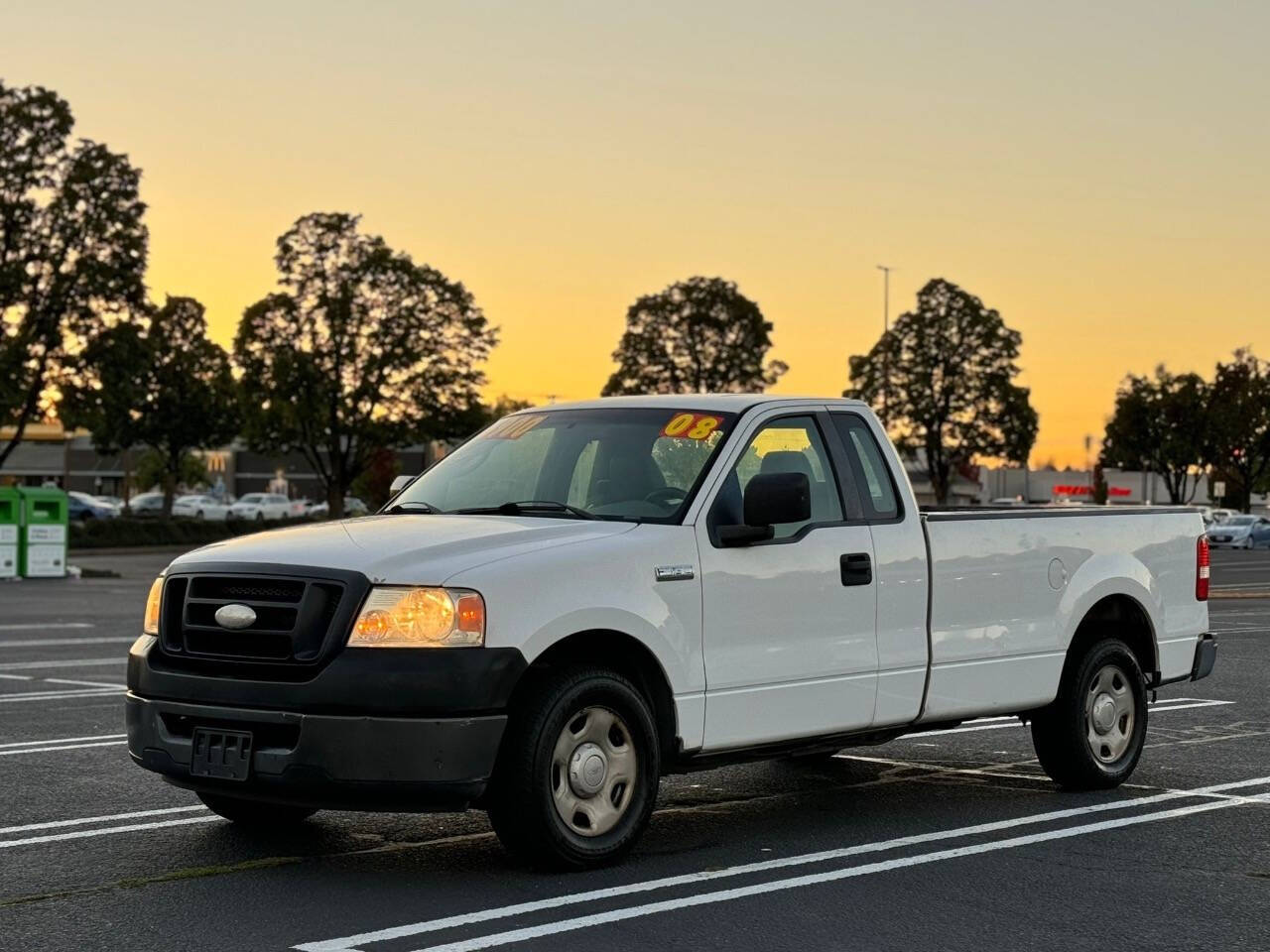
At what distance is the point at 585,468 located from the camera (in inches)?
323

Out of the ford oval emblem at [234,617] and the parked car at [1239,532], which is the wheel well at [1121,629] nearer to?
the ford oval emblem at [234,617]

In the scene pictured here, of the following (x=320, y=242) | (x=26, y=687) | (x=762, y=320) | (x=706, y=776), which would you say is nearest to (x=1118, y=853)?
(x=706, y=776)

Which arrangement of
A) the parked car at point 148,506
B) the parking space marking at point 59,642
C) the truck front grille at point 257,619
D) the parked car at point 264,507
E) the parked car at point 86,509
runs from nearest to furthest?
the truck front grille at point 257,619, the parking space marking at point 59,642, the parked car at point 86,509, the parked car at point 264,507, the parked car at point 148,506

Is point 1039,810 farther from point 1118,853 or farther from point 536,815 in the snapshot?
point 536,815

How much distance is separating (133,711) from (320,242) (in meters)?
61.5

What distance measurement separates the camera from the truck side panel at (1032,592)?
28.8 feet

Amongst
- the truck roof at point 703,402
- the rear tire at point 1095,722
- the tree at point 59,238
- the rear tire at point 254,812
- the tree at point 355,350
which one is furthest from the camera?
the tree at point 355,350

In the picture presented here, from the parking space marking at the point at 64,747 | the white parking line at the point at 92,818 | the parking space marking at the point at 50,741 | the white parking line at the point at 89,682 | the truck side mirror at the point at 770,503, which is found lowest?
the white parking line at the point at 89,682

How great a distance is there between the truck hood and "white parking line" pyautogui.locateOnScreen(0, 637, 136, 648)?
12013 mm

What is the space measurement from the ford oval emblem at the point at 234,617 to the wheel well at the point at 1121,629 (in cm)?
447

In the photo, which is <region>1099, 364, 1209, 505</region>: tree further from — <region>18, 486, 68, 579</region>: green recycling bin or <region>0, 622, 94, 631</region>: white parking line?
<region>0, 622, 94, 631</region>: white parking line

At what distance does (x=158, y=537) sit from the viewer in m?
54.8

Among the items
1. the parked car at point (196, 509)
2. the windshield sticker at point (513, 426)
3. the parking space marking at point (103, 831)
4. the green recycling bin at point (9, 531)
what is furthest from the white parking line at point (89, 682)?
the parked car at point (196, 509)

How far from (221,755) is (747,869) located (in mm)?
2081
